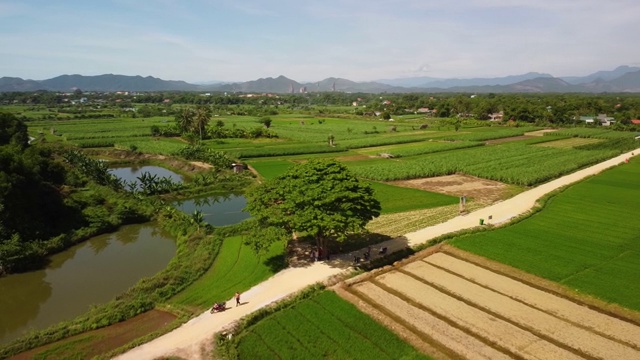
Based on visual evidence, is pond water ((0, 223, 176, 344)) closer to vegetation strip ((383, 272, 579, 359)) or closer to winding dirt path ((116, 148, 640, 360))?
winding dirt path ((116, 148, 640, 360))

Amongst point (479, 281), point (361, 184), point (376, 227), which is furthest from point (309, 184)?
point (479, 281)

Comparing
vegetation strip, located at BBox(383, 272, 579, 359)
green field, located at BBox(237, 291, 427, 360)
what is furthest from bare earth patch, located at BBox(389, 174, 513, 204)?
green field, located at BBox(237, 291, 427, 360)

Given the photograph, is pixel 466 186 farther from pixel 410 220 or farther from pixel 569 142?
pixel 569 142

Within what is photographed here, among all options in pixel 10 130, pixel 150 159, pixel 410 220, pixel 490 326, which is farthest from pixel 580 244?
pixel 10 130

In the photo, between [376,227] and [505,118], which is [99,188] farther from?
[505,118]

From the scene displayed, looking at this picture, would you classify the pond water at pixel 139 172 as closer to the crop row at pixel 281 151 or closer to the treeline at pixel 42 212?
the crop row at pixel 281 151

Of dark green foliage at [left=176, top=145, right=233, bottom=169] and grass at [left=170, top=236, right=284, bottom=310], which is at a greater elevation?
dark green foliage at [left=176, top=145, right=233, bottom=169]
